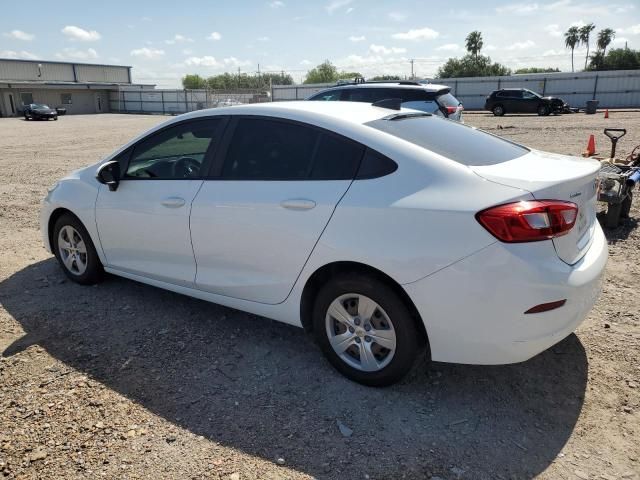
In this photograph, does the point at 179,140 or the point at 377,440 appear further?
the point at 179,140

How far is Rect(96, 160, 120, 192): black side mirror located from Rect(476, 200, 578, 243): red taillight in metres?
3.02

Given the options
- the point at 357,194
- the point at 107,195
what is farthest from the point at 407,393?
the point at 107,195

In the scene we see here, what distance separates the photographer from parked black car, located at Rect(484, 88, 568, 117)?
101 feet

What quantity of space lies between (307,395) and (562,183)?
1.93 m

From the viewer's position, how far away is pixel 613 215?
606 centimetres

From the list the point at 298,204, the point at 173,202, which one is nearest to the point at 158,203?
the point at 173,202

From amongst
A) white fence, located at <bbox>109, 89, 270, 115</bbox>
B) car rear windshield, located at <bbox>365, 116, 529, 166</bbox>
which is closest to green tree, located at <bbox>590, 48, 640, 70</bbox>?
white fence, located at <bbox>109, 89, 270, 115</bbox>

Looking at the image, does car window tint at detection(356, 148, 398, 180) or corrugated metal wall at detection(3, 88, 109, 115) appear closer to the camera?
car window tint at detection(356, 148, 398, 180)

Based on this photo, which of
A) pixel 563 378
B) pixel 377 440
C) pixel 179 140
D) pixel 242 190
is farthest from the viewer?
pixel 179 140

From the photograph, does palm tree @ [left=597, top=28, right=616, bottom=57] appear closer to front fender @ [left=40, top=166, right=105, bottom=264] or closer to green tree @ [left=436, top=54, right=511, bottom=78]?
green tree @ [left=436, top=54, right=511, bottom=78]

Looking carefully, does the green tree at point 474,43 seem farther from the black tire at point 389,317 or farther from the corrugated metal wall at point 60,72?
the black tire at point 389,317

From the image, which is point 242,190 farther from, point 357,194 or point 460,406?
point 460,406

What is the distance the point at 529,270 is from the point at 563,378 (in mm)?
1124

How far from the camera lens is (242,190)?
344cm
